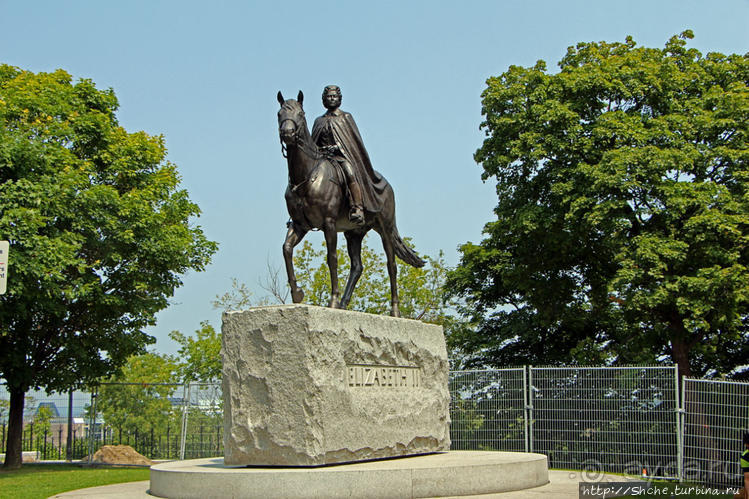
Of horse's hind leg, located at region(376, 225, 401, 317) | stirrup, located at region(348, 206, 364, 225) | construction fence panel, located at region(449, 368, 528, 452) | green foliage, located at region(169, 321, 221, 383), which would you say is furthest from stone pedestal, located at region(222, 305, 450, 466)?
green foliage, located at region(169, 321, 221, 383)

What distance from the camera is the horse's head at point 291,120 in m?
9.59

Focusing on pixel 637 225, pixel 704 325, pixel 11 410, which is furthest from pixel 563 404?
pixel 11 410

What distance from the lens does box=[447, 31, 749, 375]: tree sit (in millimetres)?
20422

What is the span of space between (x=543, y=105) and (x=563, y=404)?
32.0ft

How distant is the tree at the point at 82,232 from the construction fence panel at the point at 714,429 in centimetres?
1246

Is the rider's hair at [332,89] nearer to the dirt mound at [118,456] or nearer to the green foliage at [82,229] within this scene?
the green foliage at [82,229]

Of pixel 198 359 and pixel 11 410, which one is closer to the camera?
pixel 11 410

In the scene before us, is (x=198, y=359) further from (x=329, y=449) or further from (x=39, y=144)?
(x=329, y=449)

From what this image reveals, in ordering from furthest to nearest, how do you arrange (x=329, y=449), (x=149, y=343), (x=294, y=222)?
(x=149, y=343) < (x=294, y=222) < (x=329, y=449)

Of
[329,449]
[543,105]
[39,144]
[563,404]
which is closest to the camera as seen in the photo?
[329,449]

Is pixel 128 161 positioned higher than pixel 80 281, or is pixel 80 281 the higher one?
pixel 128 161

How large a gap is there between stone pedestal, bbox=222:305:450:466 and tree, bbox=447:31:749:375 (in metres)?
12.0

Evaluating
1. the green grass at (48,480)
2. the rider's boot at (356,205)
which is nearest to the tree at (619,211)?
the rider's boot at (356,205)

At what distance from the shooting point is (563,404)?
53.8 ft
